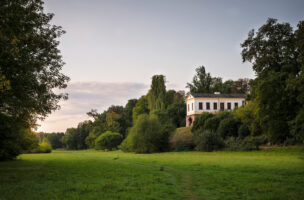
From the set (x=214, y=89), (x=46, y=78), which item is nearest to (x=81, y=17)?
(x=46, y=78)

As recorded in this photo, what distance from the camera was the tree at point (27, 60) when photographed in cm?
1410

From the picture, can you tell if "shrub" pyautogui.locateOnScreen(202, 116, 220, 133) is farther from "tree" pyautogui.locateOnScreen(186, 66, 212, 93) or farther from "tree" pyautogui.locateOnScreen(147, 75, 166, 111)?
"tree" pyautogui.locateOnScreen(186, 66, 212, 93)

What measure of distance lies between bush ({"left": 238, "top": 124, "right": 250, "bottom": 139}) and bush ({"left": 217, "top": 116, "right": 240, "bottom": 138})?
7.51 ft

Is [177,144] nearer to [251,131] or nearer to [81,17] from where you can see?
[251,131]

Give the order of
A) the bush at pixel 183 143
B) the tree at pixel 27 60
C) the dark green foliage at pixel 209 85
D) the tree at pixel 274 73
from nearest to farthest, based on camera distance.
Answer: the tree at pixel 27 60, the tree at pixel 274 73, the bush at pixel 183 143, the dark green foliage at pixel 209 85

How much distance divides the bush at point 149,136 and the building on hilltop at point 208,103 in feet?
51.7

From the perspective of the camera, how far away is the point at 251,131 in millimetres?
43438

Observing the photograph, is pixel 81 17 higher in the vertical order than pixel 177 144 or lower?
higher

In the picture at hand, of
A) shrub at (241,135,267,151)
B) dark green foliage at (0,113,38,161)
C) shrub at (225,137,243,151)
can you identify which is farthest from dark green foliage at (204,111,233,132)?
dark green foliage at (0,113,38,161)

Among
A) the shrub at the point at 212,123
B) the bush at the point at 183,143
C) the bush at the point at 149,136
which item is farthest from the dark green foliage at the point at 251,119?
the bush at the point at 149,136

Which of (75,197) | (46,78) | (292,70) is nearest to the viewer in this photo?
(75,197)

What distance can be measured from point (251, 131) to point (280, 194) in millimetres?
35022

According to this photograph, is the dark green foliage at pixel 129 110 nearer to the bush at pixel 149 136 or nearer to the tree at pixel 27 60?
the bush at pixel 149 136

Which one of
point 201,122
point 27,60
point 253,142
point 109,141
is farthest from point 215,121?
point 27,60
